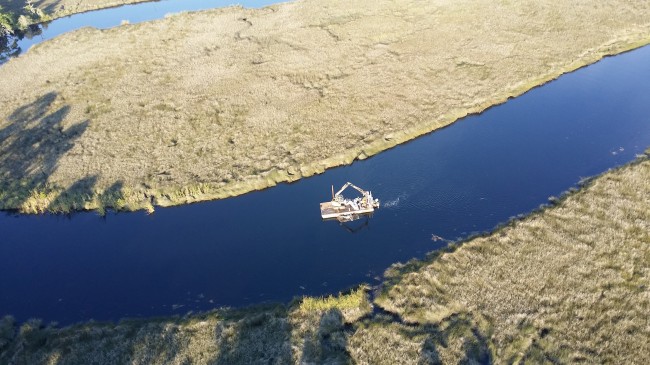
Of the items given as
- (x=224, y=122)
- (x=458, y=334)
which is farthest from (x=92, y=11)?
(x=458, y=334)

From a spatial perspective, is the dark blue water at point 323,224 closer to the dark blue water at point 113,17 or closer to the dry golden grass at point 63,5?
the dark blue water at point 113,17

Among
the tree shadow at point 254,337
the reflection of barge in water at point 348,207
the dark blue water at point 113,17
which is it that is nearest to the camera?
the tree shadow at point 254,337

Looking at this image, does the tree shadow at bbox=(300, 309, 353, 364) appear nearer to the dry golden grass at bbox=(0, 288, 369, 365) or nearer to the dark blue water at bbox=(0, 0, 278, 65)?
A: the dry golden grass at bbox=(0, 288, 369, 365)

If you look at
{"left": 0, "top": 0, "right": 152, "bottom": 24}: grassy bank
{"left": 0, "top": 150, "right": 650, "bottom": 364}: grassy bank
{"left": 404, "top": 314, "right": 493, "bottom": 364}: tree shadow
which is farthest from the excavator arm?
{"left": 0, "top": 0, "right": 152, "bottom": 24}: grassy bank

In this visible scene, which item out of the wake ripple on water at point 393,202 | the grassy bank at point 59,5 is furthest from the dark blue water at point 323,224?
the grassy bank at point 59,5

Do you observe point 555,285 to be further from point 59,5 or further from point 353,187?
point 59,5

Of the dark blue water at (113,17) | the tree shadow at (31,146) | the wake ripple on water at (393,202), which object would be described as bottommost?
the wake ripple on water at (393,202)

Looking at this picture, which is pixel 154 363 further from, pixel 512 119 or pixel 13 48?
pixel 13 48
